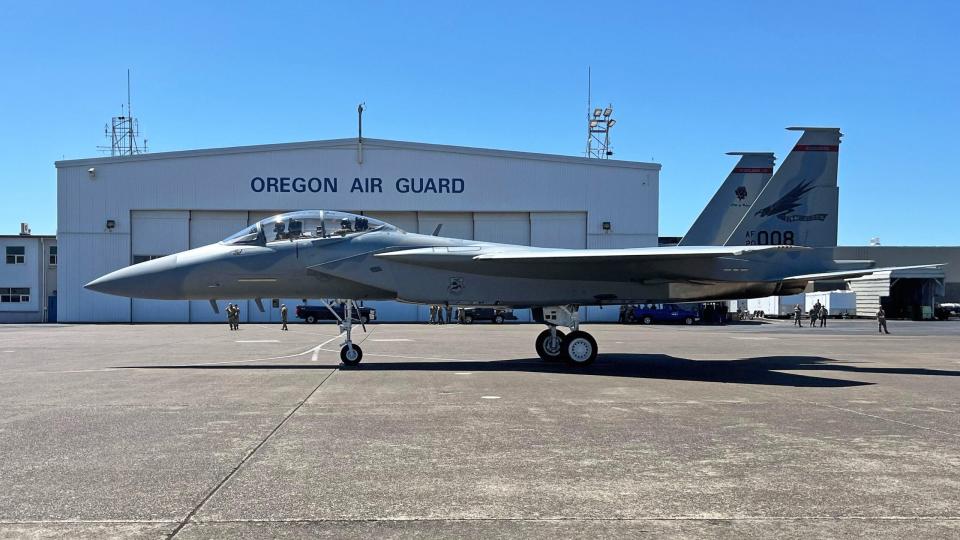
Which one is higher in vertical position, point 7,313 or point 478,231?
point 478,231

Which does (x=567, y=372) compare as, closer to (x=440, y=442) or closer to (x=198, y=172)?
(x=440, y=442)

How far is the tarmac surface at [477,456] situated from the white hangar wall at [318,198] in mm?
32233

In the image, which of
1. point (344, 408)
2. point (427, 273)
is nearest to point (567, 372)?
point (427, 273)

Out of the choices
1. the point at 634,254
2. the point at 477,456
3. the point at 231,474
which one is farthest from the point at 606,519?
the point at 634,254

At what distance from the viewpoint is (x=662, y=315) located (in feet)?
150

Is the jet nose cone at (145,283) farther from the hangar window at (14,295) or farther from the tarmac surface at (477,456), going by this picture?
the hangar window at (14,295)

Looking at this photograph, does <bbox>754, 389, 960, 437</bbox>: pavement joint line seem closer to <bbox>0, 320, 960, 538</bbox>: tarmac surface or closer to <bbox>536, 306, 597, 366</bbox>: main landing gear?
<bbox>0, 320, 960, 538</bbox>: tarmac surface

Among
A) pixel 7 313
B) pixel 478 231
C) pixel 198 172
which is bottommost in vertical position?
pixel 7 313

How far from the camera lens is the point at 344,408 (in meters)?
8.15

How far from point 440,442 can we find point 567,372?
637 cm

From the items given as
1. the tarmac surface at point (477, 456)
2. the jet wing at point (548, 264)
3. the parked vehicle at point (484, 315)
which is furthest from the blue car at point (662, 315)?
the tarmac surface at point (477, 456)

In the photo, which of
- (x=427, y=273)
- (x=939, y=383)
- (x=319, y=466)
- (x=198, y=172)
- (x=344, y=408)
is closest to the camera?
(x=319, y=466)

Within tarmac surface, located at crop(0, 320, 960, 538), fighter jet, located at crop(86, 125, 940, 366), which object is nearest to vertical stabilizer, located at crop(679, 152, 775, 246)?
fighter jet, located at crop(86, 125, 940, 366)

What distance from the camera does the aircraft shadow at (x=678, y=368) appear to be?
11.4 m
